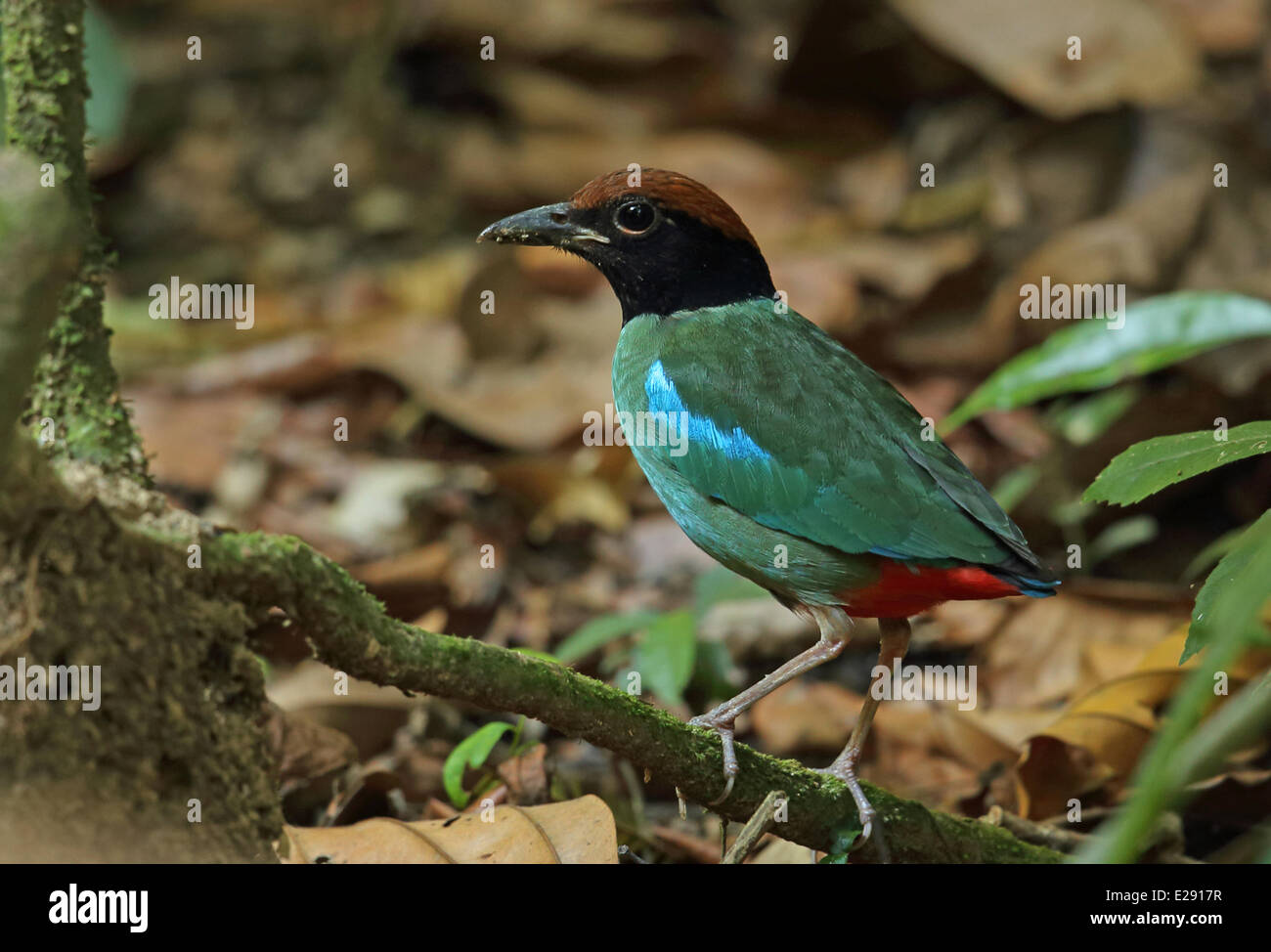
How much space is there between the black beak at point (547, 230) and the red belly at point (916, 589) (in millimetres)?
1394

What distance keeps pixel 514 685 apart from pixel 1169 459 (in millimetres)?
1543

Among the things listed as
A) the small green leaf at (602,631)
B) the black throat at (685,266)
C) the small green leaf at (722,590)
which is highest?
the black throat at (685,266)

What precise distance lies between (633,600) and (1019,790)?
2.56 m

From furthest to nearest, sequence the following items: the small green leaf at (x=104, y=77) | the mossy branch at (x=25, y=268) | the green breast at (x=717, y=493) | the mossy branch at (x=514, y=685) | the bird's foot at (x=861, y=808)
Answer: the small green leaf at (x=104, y=77) → the green breast at (x=717, y=493) → the bird's foot at (x=861, y=808) → the mossy branch at (x=514, y=685) → the mossy branch at (x=25, y=268)

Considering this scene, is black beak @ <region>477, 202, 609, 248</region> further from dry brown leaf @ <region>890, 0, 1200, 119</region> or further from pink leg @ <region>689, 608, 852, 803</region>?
dry brown leaf @ <region>890, 0, 1200, 119</region>

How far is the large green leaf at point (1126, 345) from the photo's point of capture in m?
4.77

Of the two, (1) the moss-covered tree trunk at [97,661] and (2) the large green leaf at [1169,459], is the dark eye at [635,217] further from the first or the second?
(1) the moss-covered tree trunk at [97,661]

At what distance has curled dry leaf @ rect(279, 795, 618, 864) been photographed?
326 cm

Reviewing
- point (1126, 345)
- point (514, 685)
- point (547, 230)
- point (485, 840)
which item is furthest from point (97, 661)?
point (1126, 345)

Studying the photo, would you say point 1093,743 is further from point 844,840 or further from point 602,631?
point 602,631

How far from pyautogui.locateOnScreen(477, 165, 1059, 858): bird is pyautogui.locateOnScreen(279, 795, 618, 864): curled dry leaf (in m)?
0.36

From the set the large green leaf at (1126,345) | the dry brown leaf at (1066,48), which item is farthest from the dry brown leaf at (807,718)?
the dry brown leaf at (1066,48)

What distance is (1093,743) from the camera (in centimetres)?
428
